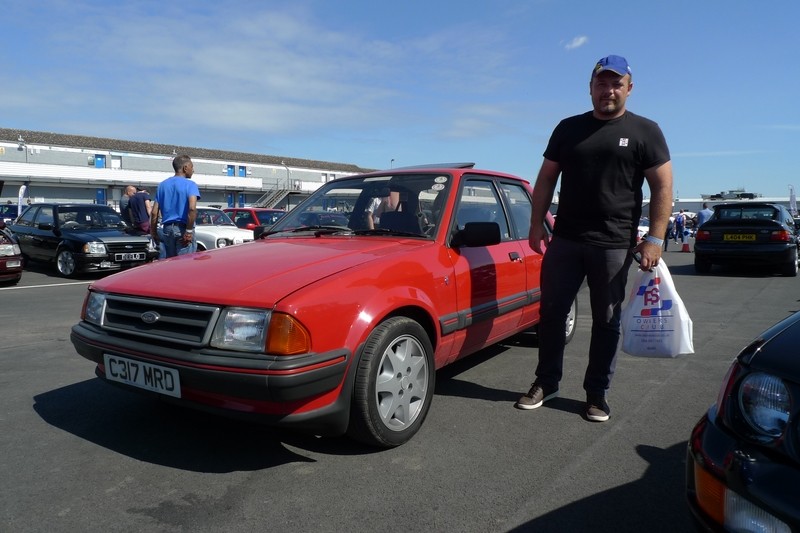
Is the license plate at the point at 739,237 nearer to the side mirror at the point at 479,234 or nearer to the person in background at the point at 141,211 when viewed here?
the side mirror at the point at 479,234

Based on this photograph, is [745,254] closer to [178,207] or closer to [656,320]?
[656,320]

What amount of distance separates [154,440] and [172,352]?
74 centimetres

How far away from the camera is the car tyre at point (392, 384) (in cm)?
267

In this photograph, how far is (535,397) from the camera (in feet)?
11.6

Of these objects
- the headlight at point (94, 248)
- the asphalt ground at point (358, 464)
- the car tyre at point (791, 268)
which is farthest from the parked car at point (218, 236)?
the car tyre at point (791, 268)

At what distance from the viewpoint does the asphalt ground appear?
228cm

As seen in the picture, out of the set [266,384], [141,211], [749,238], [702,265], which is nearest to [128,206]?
[141,211]

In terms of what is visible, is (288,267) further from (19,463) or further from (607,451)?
(607,451)

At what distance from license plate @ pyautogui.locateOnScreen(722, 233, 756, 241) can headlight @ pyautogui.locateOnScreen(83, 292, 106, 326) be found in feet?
37.9

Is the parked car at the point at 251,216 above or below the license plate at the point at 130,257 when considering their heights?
above

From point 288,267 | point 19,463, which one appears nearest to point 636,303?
point 288,267

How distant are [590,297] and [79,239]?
401 inches

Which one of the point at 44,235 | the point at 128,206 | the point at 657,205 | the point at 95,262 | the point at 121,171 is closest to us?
the point at 657,205

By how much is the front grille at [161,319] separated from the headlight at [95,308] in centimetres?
5
